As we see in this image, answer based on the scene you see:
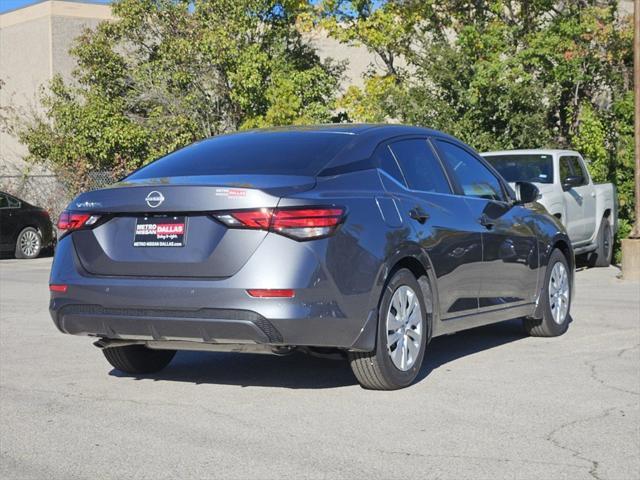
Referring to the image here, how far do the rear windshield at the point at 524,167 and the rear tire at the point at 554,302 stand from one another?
5788mm

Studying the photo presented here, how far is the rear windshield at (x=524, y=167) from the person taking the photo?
1569 cm

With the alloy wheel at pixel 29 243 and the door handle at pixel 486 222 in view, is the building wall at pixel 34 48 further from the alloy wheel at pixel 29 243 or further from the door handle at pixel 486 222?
the door handle at pixel 486 222

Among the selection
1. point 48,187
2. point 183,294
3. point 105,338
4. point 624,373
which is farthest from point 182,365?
point 48,187

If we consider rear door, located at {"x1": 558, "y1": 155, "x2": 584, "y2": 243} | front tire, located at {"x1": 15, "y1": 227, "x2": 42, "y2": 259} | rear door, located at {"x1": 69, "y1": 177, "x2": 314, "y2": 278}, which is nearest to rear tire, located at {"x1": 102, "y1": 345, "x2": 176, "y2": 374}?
rear door, located at {"x1": 69, "y1": 177, "x2": 314, "y2": 278}

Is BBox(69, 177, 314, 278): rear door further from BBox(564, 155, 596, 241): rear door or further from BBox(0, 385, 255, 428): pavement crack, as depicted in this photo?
BBox(564, 155, 596, 241): rear door

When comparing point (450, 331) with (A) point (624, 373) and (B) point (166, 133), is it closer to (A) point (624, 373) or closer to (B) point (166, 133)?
(A) point (624, 373)

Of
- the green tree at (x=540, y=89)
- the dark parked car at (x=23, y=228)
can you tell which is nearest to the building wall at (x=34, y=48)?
the dark parked car at (x=23, y=228)

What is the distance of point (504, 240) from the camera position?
8695 millimetres

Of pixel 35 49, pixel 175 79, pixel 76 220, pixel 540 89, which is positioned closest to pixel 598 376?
pixel 76 220

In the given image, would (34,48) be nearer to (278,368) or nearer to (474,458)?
(278,368)

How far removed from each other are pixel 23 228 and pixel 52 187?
10.0ft

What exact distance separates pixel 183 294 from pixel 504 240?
3.07 meters

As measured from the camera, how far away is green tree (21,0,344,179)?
25531 millimetres

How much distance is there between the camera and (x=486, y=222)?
8.48 m
